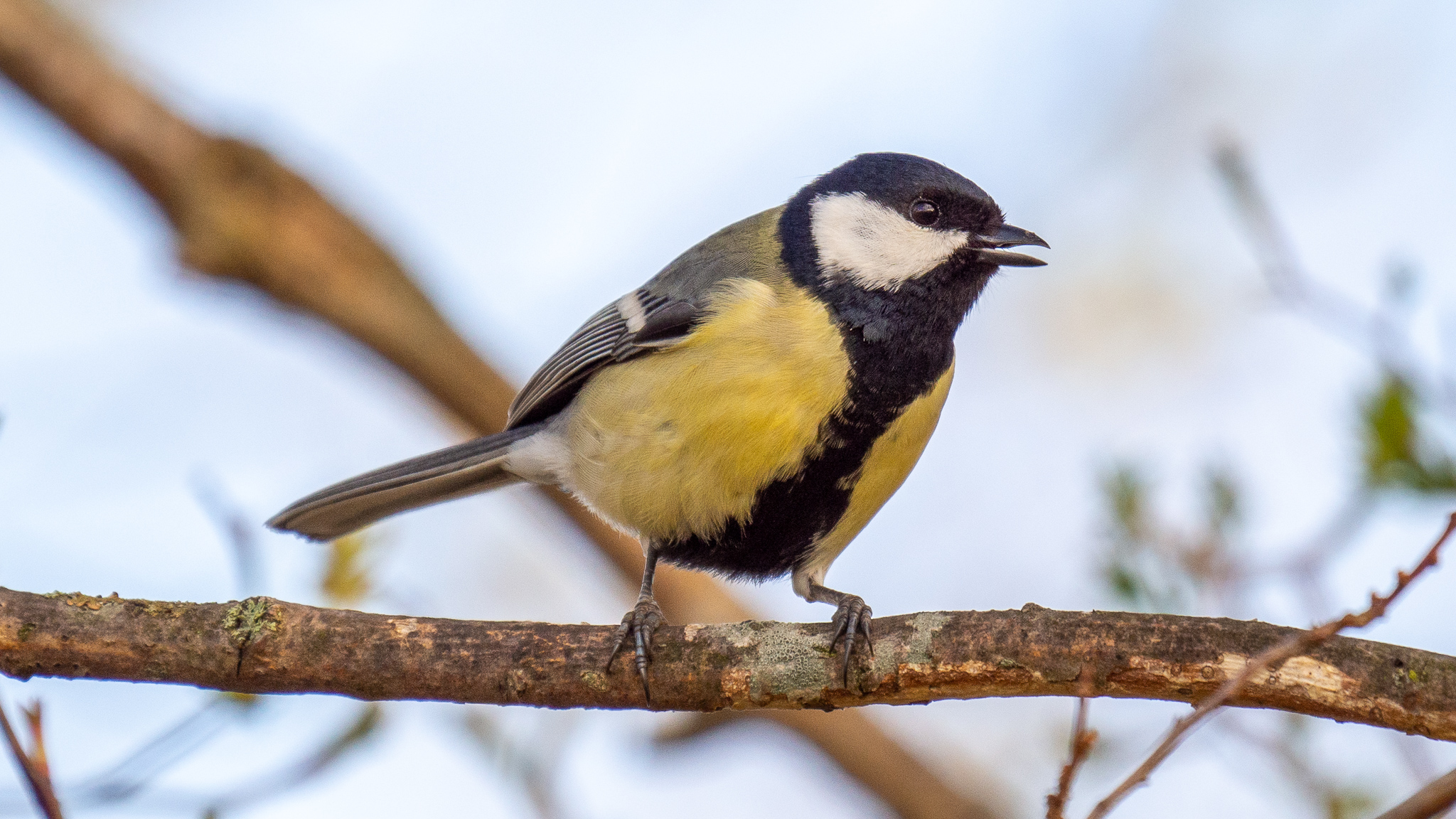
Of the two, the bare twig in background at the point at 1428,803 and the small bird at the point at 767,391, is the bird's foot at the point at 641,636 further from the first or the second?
the bare twig in background at the point at 1428,803

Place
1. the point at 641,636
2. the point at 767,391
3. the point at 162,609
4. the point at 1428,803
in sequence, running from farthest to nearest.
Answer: the point at 767,391, the point at 641,636, the point at 162,609, the point at 1428,803

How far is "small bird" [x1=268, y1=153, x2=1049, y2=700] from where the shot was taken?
2.94m

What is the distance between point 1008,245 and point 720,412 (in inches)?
37.5

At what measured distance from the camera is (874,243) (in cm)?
324

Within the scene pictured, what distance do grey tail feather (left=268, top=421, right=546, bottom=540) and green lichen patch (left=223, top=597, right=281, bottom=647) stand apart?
103 cm

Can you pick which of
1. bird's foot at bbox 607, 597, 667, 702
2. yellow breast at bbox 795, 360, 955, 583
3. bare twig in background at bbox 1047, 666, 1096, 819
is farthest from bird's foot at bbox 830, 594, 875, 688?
bare twig in background at bbox 1047, 666, 1096, 819

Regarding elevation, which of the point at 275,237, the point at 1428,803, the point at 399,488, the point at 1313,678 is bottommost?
the point at 1428,803

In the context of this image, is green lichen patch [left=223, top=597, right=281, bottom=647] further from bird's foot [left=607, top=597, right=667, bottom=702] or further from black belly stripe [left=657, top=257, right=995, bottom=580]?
black belly stripe [left=657, top=257, right=995, bottom=580]

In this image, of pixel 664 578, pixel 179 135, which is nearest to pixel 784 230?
pixel 664 578

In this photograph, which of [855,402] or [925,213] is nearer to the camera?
[855,402]

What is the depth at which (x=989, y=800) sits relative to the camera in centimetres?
440

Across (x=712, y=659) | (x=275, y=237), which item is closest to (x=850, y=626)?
(x=712, y=659)

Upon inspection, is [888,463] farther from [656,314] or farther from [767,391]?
[656,314]

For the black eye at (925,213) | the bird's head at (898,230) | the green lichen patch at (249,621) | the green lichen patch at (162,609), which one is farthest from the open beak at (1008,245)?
the green lichen patch at (162,609)
